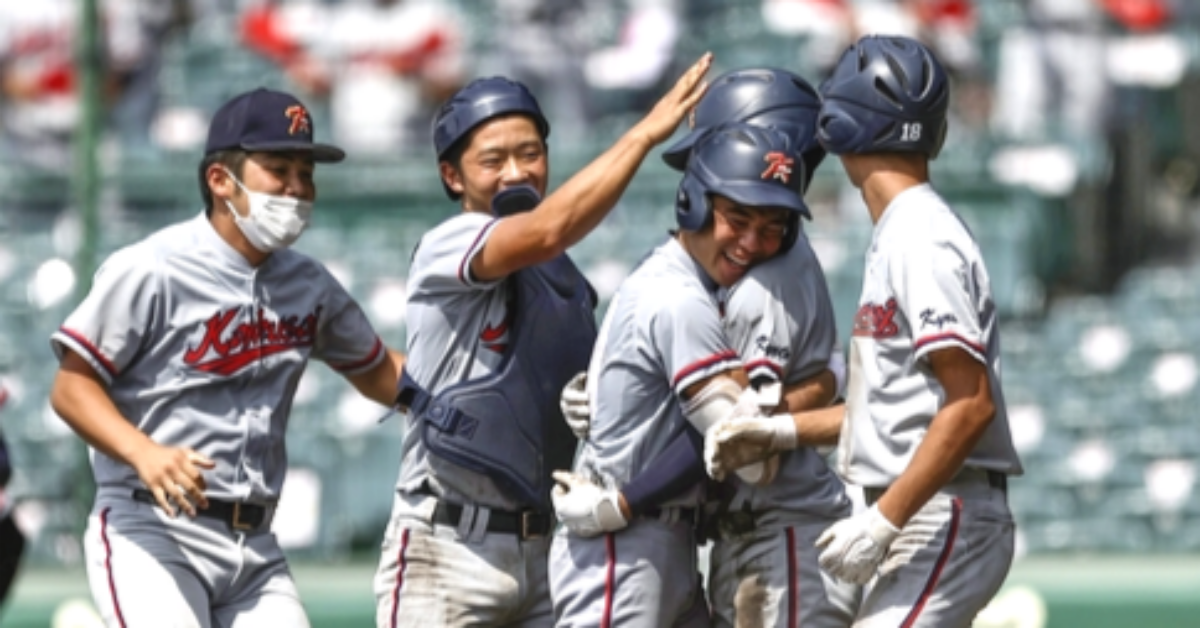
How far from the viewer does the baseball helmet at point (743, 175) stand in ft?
15.0

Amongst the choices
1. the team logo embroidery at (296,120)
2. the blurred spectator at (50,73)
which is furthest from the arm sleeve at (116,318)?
the blurred spectator at (50,73)

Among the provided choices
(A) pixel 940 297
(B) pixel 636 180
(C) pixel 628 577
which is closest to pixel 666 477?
(C) pixel 628 577

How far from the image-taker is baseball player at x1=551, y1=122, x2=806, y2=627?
461 centimetres

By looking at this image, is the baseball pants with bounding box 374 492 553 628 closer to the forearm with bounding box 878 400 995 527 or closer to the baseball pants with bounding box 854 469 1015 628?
the baseball pants with bounding box 854 469 1015 628

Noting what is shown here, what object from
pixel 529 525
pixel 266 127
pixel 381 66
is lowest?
pixel 529 525

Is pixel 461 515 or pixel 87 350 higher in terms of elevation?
pixel 87 350

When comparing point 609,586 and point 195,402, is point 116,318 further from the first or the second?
point 609,586

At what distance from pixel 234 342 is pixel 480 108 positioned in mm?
861

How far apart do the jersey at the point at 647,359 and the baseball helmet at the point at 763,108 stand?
14.3 inches

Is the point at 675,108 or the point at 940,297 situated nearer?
the point at 940,297

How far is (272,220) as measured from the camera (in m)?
5.30

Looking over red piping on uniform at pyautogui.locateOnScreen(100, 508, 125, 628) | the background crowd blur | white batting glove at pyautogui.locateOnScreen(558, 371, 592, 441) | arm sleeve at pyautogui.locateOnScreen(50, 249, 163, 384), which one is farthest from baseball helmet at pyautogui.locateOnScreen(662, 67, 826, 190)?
the background crowd blur

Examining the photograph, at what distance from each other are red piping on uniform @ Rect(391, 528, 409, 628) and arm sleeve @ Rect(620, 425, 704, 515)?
727mm

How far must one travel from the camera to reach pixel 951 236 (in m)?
4.39
